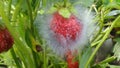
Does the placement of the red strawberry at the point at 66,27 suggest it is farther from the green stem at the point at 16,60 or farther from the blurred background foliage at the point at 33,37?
the green stem at the point at 16,60

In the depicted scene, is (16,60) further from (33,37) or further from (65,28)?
(65,28)

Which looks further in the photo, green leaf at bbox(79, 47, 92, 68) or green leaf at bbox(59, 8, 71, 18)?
green leaf at bbox(79, 47, 92, 68)

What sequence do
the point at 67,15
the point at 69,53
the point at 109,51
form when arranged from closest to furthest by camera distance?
the point at 67,15
the point at 69,53
the point at 109,51

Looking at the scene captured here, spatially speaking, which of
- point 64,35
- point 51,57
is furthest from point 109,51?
point 64,35

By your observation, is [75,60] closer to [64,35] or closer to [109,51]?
[64,35]

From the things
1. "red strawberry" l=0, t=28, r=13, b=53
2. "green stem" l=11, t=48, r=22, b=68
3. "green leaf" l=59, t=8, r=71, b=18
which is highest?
"green leaf" l=59, t=8, r=71, b=18

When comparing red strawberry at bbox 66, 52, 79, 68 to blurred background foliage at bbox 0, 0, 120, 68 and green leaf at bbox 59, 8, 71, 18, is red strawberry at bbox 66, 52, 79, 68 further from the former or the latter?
green leaf at bbox 59, 8, 71, 18

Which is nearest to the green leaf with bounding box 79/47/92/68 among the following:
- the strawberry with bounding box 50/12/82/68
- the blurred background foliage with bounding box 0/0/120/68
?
the blurred background foliage with bounding box 0/0/120/68

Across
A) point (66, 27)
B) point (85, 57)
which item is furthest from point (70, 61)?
point (66, 27)
